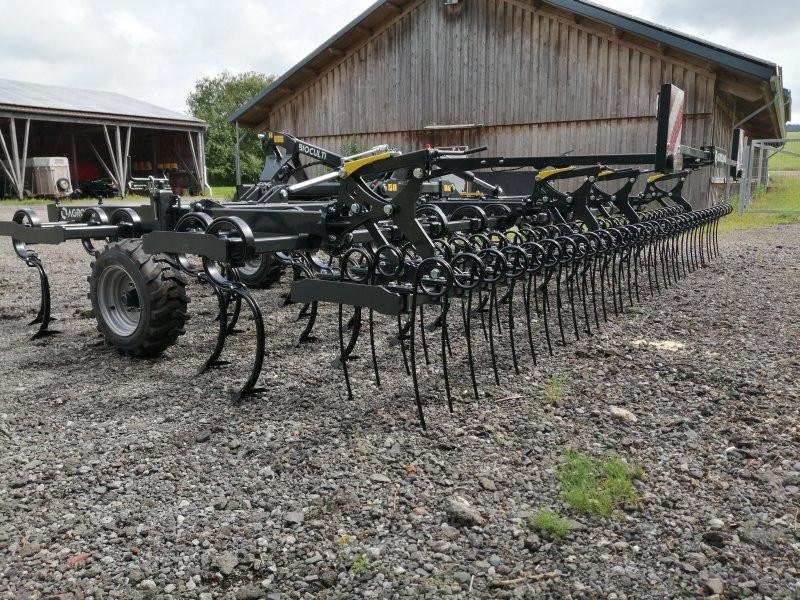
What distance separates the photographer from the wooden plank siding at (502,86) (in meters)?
12.2

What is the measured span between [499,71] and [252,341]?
10516mm

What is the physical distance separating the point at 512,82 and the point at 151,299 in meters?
11.0

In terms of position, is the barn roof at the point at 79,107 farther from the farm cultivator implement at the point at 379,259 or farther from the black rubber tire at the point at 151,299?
the black rubber tire at the point at 151,299

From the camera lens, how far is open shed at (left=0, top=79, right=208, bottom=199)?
2028 cm

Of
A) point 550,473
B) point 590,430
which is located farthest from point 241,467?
point 590,430

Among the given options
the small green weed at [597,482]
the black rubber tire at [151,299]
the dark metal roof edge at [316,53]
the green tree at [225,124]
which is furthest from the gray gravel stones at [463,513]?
the green tree at [225,124]

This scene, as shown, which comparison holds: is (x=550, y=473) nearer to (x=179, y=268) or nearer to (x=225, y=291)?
(x=225, y=291)

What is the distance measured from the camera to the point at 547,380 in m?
3.92

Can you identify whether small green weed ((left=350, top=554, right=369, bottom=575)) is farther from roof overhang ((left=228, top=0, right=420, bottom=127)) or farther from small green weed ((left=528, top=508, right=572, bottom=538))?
roof overhang ((left=228, top=0, right=420, bottom=127))

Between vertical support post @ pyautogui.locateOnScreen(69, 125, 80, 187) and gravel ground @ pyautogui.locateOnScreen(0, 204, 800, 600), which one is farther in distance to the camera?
vertical support post @ pyautogui.locateOnScreen(69, 125, 80, 187)

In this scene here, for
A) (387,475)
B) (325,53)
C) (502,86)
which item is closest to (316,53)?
(325,53)

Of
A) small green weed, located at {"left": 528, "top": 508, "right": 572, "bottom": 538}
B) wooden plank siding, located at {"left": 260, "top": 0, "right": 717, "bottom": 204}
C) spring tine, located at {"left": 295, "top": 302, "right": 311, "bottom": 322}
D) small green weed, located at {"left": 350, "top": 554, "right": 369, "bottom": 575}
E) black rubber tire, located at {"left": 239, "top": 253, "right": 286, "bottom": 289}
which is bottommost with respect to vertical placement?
small green weed, located at {"left": 350, "top": 554, "right": 369, "bottom": 575}

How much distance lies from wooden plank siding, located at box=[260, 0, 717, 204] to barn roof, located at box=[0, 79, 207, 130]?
9045 millimetres

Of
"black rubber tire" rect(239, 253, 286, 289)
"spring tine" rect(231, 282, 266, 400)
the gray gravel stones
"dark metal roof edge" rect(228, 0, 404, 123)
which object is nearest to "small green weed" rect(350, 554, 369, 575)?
the gray gravel stones
